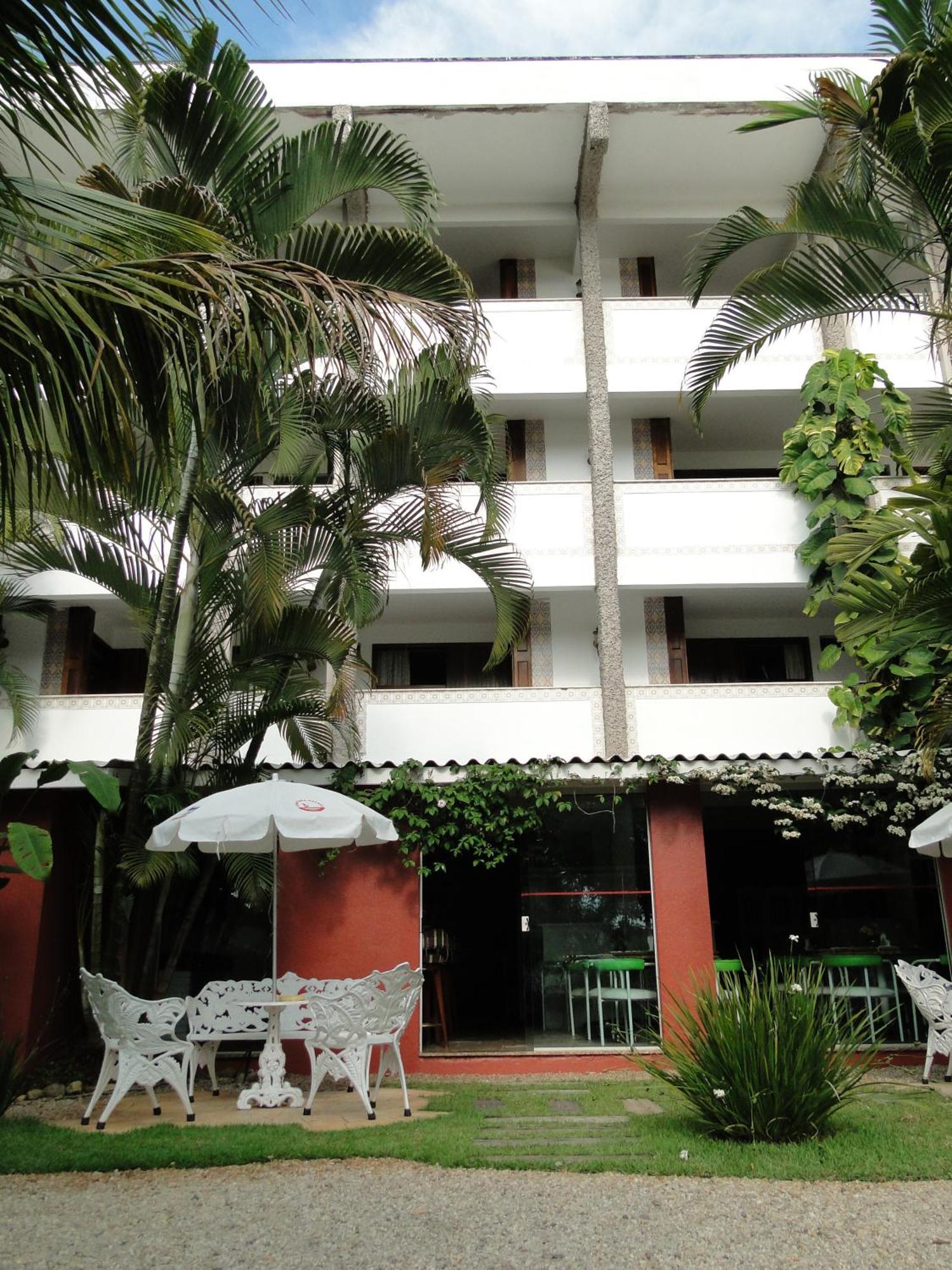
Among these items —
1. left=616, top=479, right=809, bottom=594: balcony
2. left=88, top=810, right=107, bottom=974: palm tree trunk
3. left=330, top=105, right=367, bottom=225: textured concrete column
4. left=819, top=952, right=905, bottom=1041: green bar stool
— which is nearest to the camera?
left=88, top=810, right=107, bottom=974: palm tree trunk

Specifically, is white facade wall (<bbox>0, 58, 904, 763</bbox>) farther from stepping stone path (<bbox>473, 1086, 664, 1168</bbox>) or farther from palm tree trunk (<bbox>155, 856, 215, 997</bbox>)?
stepping stone path (<bbox>473, 1086, 664, 1168</bbox>)

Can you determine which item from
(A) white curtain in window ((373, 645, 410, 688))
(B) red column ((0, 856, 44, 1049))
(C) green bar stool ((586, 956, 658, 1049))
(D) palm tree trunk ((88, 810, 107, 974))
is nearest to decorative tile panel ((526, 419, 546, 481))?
(A) white curtain in window ((373, 645, 410, 688))

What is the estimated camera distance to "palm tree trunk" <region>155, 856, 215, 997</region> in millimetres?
10031

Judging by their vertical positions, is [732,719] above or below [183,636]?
above

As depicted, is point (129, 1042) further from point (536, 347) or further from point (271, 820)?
point (536, 347)

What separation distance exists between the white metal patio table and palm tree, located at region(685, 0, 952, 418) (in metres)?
5.88

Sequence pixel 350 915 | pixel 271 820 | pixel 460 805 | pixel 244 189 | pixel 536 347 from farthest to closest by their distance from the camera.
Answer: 1. pixel 536 347
2. pixel 460 805
3. pixel 350 915
4. pixel 244 189
5. pixel 271 820

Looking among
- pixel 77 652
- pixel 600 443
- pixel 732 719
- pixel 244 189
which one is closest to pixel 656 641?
pixel 732 719

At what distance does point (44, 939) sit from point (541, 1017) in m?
4.90

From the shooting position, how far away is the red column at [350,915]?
11.2m

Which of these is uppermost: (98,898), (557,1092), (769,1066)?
(98,898)

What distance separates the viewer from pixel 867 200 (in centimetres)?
766

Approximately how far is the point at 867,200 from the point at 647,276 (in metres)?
10.4

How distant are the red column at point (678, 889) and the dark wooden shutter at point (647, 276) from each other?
893 centimetres
